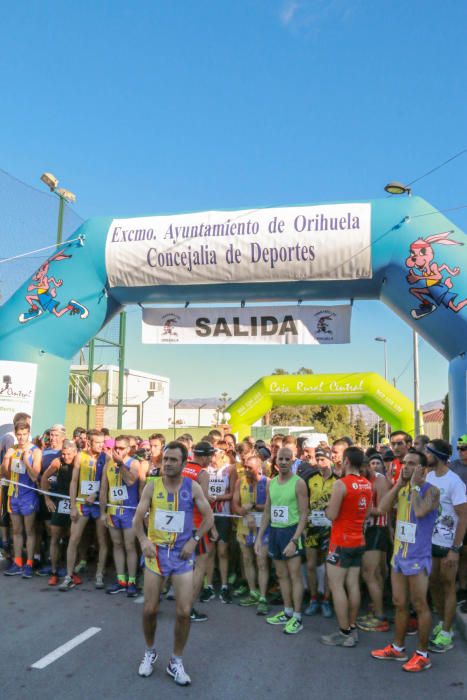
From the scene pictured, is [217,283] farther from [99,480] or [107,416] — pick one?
[107,416]

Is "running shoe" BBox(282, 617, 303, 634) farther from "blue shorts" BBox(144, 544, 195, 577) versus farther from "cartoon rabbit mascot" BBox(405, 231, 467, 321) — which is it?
"cartoon rabbit mascot" BBox(405, 231, 467, 321)

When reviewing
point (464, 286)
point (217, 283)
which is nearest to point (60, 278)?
point (217, 283)

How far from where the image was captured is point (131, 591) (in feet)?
21.1

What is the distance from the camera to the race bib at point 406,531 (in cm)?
458

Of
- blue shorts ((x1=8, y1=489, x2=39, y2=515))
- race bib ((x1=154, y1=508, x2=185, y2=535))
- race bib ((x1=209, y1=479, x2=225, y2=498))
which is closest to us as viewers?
race bib ((x1=154, y1=508, x2=185, y2=535))

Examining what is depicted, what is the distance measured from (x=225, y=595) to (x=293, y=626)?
1247 mm

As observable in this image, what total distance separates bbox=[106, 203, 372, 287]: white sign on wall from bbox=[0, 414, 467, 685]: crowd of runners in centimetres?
267

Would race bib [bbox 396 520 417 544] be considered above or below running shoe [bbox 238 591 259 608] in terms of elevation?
above

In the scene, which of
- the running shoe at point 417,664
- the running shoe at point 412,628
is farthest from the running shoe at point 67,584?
the running shoe at point 417,664

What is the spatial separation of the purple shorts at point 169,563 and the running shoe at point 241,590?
2.57 metres

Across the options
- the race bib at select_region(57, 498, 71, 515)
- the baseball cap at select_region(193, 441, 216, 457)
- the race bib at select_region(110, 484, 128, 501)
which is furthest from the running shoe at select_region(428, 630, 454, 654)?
the race bib at select_region(57, 498, 71, 515)

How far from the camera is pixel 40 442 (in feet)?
27.5

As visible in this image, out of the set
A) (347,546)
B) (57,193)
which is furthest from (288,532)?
(57,193)

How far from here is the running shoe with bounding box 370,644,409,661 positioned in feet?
15.3
